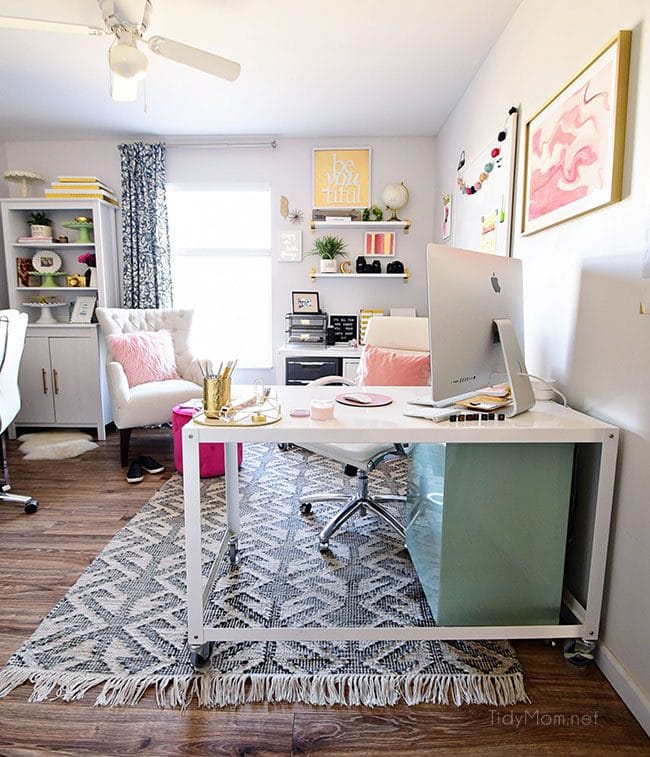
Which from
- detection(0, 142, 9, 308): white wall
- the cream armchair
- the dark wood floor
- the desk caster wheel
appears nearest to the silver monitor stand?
the dark wood floor

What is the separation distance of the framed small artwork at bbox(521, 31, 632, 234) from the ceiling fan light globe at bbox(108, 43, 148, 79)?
157 centimetres

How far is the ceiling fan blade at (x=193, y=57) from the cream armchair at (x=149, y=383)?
1.78 metres

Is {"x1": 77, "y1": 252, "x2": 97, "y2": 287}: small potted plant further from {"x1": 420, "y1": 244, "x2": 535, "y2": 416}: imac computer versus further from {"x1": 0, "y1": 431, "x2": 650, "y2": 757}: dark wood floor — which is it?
{"x1": 420, "y1": 244, "x2": 535, "y2": 416}: imac computer

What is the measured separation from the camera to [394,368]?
97.2 inches

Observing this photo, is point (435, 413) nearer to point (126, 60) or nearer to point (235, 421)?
point (235, 421)

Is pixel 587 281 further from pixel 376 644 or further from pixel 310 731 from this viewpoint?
pixel 310 731

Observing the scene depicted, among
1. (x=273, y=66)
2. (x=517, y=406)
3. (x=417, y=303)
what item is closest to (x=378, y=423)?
(x=517, y=406)

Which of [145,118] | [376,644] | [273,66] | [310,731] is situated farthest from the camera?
[145,118]

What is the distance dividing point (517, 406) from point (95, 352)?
3.23 meters

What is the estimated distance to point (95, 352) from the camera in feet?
11.8

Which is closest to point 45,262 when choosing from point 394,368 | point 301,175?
point 301,175

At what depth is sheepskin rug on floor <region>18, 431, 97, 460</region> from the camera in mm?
3217

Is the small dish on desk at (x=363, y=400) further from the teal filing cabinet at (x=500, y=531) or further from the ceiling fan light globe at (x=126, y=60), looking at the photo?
the ceiling fan light globe at (x=126, y=60)

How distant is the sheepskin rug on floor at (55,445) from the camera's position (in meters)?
3.22
